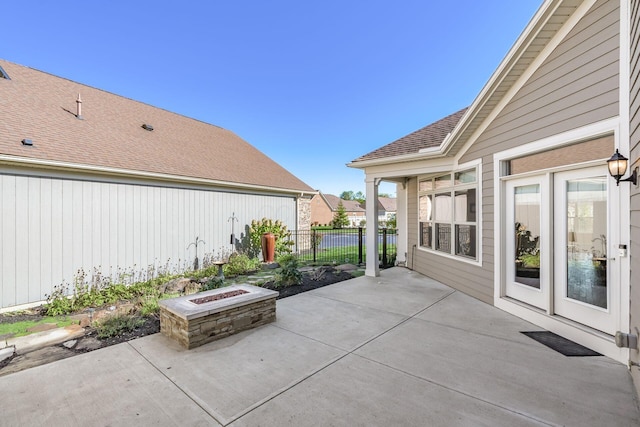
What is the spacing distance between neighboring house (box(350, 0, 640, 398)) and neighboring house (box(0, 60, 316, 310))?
684cm

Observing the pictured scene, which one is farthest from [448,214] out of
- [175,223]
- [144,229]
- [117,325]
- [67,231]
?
[67,231]

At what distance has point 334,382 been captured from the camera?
273 cm

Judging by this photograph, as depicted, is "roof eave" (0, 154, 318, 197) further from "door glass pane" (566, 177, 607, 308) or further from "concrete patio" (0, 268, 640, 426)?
"door glass pane" (566, 177, 607, 308)

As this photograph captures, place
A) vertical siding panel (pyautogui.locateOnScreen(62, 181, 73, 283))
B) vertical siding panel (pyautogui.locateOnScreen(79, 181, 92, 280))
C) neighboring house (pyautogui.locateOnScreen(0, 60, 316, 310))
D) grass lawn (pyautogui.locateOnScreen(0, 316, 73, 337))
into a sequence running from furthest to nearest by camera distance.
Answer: vertical siding panel (pyautogui.locateOnScreen(79, 181, 92, 280)) → vertical siding panel (pyautogui.locateOnScreen(62, 181, 73, 283)) → neighboring house (pyautogui.locateOnScreen(0, 60, 316, 310)) → grass lawn (pyautogui.locateOnScreen(0, 316, 73, 337))

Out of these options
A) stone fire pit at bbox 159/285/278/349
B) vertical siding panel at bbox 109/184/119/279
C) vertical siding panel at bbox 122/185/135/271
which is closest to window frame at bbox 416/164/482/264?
stone fire pit at bbox 159/285/278/349

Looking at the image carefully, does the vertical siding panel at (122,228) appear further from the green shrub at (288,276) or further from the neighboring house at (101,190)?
the green shrub at (288,276)

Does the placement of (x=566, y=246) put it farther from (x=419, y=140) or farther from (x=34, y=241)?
(x=34, y=241)

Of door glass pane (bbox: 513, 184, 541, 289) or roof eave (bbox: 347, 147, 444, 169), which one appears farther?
roof eave (bbox: 347, 147, 444, 169)

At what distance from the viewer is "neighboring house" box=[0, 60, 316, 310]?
5219 millimetres

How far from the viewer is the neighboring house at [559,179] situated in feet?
9.87

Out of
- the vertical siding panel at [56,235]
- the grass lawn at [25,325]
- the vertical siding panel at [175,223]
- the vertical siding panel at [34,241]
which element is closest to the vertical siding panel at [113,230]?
the vertical siding panel at [56,235]

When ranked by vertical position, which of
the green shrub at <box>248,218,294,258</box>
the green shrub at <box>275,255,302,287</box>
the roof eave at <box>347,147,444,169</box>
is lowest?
the green shrub at <box>275,255,302,287</box>

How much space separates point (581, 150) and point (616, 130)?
498 millimetres

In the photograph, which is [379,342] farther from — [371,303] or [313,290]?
[313,290]
